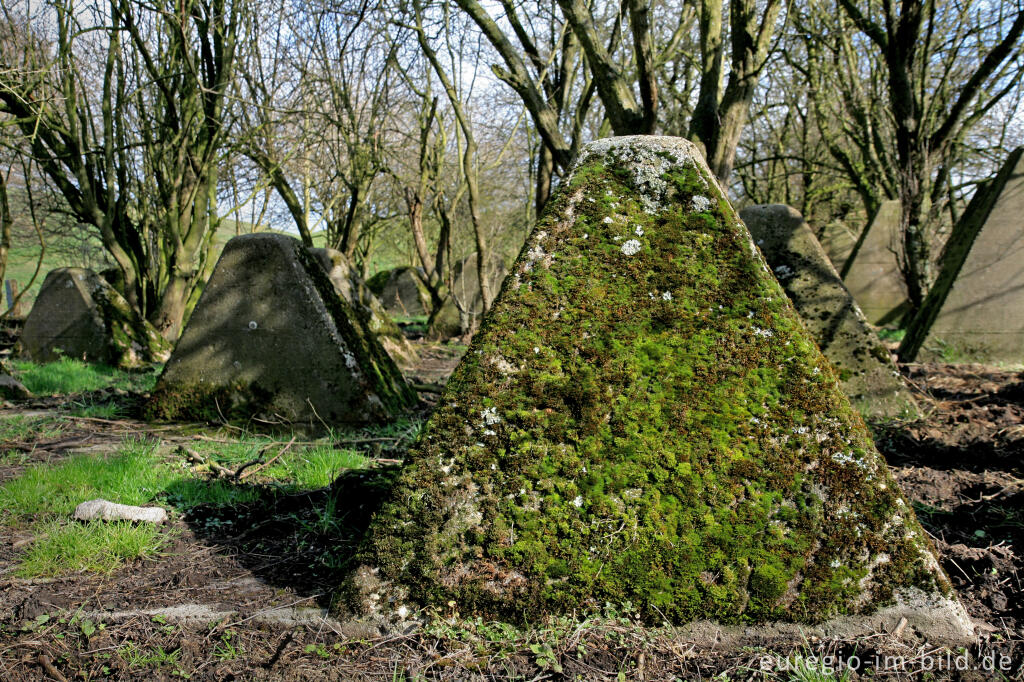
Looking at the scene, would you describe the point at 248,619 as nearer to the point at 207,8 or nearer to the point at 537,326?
the point at 537,326

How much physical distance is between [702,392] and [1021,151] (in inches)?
253

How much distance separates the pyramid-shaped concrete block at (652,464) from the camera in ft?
6.16

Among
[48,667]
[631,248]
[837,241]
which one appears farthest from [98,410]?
[837,241]

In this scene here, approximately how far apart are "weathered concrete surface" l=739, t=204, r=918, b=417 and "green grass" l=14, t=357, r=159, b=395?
6181 millimetres

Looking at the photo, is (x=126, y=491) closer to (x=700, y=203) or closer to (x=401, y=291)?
(x=700, y=203)

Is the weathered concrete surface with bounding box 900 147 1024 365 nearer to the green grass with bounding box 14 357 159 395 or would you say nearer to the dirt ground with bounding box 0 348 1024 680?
the dirt ground with bounding box 0 348 1024 680

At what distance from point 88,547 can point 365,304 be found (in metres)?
7.12

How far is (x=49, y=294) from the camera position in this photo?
891 cm

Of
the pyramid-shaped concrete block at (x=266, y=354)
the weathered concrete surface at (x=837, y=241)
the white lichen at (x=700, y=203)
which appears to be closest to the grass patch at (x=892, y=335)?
the weathered concrete surface at (x=837, y=241)

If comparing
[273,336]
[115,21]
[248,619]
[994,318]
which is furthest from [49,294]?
[994,318]

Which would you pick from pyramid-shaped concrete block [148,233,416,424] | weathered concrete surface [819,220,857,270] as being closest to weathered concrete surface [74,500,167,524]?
pyramid-shaped concrete block [148,233,416,424]

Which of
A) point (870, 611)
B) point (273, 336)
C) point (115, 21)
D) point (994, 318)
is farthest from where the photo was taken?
point (115, 21)

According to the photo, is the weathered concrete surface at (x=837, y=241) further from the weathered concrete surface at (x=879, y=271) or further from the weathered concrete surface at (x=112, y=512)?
the weathered concrete surface at (x=112, y=512)

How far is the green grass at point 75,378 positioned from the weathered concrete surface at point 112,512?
427cm
